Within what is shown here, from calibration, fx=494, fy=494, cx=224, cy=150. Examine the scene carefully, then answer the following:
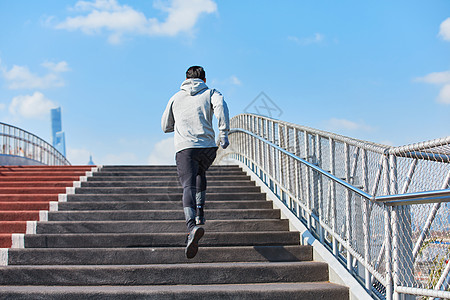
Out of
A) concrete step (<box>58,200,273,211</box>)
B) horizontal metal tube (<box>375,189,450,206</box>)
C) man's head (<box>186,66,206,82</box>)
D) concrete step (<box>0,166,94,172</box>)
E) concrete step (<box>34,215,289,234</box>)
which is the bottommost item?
concrete step (<box>34,215,289,234</box>)

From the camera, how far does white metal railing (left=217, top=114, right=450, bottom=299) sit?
3135 millimetres

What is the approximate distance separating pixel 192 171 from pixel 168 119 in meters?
0.65

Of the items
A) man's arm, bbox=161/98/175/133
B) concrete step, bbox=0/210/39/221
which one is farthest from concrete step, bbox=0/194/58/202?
man's arm, bbox=161/98/175/133

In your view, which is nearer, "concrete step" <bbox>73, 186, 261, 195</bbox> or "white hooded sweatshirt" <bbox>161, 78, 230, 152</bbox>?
"white hooded sweatshirt" <bbox>161, 78, 230, 152</bbox>

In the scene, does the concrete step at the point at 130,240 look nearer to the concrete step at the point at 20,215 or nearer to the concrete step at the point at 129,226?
the concrete step at the point at 129,226

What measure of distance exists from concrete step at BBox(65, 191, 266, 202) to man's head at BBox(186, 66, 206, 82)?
91.1 inches

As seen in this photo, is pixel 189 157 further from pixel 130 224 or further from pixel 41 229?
pixel 41 229

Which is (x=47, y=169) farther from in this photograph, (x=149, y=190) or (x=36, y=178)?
(x=149, y=190)

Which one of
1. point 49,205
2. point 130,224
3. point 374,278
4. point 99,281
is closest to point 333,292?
point 374,278

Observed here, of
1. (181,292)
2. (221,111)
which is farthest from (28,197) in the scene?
(181,292)

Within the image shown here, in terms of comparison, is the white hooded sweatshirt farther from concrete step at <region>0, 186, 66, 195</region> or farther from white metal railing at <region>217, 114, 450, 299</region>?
concrete step at <region>0, 186, 66, 195</region>

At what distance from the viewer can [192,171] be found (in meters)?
4.57

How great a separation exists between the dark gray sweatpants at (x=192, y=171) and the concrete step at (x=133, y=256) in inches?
23.0

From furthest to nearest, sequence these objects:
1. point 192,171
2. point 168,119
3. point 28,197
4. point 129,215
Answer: point 28,197
point 129,215
point 168,119
point 192,171
